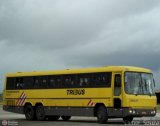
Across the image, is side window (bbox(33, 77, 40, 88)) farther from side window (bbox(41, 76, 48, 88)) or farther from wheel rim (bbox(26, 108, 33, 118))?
wheel rim (bbox(26, 108, 33, 118))

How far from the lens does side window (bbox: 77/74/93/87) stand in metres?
30.7

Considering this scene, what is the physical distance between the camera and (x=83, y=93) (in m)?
31.0

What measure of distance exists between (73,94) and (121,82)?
4.19 metres

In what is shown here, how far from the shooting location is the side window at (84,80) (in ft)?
101

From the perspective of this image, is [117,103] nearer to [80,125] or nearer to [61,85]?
[80,125]

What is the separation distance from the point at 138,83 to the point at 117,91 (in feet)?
4.33

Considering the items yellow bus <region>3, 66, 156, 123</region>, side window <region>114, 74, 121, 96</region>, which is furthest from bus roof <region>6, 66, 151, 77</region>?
side window <region>114, 74, 121, 96</region>

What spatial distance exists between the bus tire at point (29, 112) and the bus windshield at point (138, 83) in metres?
8.45

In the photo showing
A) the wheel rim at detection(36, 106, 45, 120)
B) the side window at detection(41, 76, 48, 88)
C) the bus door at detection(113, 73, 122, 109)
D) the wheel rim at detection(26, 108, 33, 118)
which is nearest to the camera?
the bus door at detection(113, 73, 122, 109)

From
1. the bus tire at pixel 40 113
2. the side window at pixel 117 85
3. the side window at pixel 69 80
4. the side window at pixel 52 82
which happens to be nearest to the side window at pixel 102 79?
the side window at pixel 117 85

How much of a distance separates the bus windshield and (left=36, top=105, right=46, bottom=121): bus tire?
25.0 feet

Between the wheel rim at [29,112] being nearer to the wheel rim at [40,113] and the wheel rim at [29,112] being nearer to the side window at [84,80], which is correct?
the wheel rim at [40,113]

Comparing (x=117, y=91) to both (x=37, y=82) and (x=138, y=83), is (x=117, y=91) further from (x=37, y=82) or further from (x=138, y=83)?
(x=37, y=82)

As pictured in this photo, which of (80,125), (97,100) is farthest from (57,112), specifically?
(80,125)
